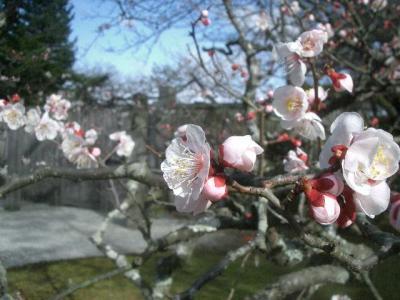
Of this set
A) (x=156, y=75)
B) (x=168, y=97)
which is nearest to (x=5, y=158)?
(x=168, y=97)

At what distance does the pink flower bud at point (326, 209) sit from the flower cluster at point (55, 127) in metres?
1.89

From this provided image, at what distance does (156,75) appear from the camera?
28.2ft

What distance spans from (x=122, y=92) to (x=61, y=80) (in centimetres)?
475

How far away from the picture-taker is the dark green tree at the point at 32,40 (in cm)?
141

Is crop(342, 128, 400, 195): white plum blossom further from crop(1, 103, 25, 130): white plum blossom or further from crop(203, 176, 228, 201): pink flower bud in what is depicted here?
crop(1, 103, 25, 130): white plum blossom

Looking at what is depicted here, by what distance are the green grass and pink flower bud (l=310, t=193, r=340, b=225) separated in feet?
4.71

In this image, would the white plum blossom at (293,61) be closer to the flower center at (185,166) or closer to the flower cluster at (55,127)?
the flower center at (185,166)

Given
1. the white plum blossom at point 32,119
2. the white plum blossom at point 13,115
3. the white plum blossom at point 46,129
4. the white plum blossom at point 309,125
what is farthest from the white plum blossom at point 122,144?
the white plum blossom at point 309,125

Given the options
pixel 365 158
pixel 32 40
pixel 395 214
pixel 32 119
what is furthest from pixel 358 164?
pixel 32 119

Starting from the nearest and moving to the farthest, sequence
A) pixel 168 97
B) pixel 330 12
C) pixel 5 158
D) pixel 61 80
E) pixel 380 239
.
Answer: pixel 380 239 < pixel 5 158 < pixel 61 80 < pixel 330 12 < pixel 168 97

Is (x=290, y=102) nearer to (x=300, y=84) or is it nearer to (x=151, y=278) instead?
(x=300, y=84)

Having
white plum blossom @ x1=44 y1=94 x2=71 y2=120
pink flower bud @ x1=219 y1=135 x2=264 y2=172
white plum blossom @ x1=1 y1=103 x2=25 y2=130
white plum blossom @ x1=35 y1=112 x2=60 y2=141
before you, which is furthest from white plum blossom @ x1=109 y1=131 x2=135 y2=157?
pink flower bud @ x1=219 y1=135 x2=264 y2=172

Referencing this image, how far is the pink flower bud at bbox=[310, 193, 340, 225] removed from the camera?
60 cm

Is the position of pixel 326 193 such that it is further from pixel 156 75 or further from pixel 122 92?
pixel 156 75
